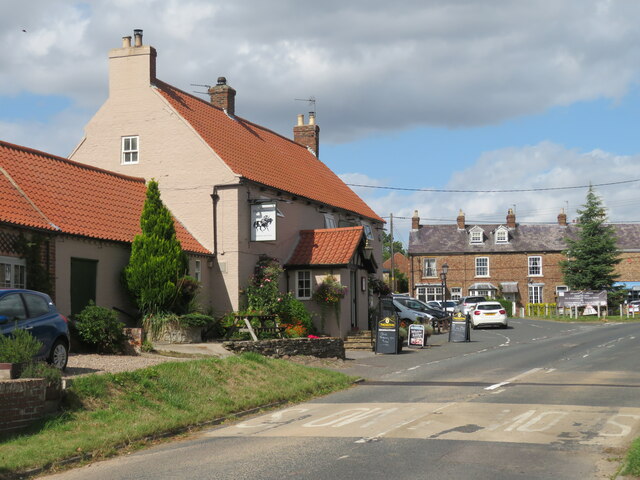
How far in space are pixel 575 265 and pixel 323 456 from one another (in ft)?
193

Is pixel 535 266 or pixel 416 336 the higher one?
pixel 535 266

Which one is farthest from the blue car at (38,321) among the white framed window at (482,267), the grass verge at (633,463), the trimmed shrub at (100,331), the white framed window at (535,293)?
the white framed window at (535,293)

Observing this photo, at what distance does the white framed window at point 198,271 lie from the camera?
91.5 ft

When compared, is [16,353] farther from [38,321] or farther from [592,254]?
[592,254]

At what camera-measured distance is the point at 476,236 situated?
7781cm

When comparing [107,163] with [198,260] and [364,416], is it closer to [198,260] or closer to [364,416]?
[198,260]

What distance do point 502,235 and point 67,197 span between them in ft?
193

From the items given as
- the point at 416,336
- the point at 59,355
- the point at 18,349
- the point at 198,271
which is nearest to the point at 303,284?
the point at 416,336

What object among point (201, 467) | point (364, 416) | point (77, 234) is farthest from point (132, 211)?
point (201, 467)

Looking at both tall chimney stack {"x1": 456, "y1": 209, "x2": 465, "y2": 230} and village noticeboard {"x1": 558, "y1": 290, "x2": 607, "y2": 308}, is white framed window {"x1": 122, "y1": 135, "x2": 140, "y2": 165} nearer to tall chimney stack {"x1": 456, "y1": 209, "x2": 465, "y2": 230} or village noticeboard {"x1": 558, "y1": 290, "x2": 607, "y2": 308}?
Answer: village noticeboard {"x1": 558, "y1": 290, "x2": 607, "y2": 308}

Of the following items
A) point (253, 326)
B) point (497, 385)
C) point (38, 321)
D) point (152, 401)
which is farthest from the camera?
point (253, 326)

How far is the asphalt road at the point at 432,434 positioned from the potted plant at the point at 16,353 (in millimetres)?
2386

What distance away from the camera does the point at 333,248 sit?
31.6 metres

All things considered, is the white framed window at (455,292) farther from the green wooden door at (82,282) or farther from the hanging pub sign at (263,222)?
the green wooden door at (82,282)
